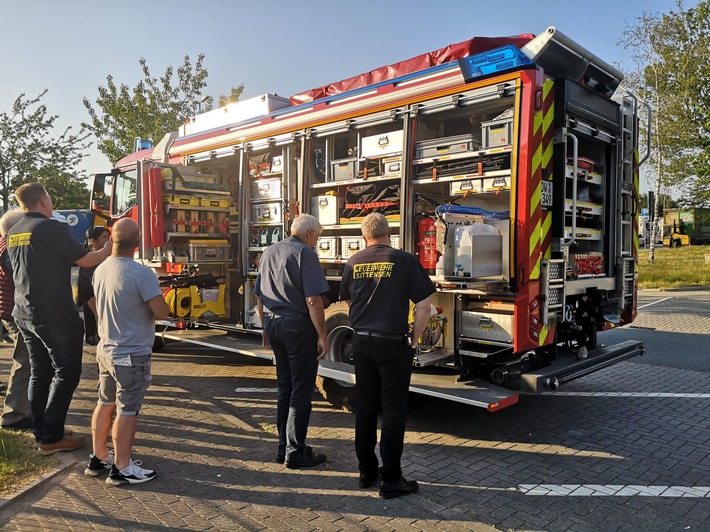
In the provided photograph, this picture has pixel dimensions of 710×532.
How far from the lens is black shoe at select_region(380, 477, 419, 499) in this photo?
374 cm

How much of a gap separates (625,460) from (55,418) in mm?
4457

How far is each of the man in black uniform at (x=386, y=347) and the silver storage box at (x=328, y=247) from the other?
7.27 feet

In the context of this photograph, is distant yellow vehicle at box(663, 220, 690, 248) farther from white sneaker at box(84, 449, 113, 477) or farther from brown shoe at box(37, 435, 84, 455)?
white sneaker at box(84, 449, 113, 477)

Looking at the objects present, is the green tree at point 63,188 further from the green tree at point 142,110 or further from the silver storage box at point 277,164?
the silver storage box at point 277,164

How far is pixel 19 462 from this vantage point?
4.20m

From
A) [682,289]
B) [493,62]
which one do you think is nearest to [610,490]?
[493,62]

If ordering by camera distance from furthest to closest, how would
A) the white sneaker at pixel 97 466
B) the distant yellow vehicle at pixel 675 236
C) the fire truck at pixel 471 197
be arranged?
1. the distant yellow vehicle at pixel 675 236
2. the fire truck at pixel 471 197
3. the white sneaker at pixel 97 466

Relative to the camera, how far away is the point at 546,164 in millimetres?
4801

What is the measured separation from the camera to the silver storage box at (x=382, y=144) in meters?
5.52

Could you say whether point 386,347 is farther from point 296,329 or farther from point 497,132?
point 497,132

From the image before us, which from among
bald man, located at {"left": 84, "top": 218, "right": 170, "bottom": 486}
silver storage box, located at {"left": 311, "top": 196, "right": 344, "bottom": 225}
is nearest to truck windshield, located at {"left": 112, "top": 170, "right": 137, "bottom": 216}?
silver storage box, located at {"left": 311, "top": 196, "right": 344, "bottom": 225}

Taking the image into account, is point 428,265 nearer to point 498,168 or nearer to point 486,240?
point 486,240

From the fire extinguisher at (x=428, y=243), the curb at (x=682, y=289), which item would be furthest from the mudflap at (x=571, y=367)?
the curb at (x=682, y=289)

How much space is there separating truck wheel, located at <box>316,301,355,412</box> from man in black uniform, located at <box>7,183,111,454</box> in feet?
7.35
